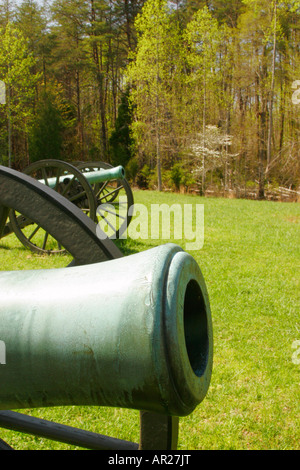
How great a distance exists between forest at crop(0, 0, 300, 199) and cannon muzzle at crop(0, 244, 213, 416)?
23741 mm

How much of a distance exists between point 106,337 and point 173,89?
30.8 metres

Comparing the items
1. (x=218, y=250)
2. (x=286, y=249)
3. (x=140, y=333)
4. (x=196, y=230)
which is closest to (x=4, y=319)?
(x=140, y=333)

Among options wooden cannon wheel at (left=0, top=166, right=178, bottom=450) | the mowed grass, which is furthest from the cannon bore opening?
the mowed grass

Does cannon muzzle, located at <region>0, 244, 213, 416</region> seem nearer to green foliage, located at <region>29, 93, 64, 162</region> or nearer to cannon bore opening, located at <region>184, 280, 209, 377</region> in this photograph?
cannon bore opening, located at <region>184, 280, 209, 377</region>

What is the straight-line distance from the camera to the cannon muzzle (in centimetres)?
73

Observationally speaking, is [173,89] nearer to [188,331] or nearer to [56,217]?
[56,217]

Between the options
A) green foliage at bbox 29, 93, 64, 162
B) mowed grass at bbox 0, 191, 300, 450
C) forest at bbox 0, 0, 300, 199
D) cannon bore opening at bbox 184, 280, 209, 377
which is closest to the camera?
cannon bore opening at bbox 184, 280, 209, 377

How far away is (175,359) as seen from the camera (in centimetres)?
71

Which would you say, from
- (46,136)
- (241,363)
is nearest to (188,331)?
(241,363)

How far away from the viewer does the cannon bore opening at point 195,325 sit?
3.03ft

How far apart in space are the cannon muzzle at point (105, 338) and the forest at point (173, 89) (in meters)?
23.7

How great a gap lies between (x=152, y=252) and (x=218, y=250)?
663 centimetres

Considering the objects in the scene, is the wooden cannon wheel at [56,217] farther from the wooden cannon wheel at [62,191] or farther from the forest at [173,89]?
the forest at [173,89]

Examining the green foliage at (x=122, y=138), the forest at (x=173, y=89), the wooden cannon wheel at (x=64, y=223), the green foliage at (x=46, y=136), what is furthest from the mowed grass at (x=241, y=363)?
the green foliage at (x=122, y=138)
